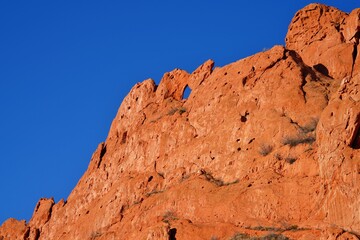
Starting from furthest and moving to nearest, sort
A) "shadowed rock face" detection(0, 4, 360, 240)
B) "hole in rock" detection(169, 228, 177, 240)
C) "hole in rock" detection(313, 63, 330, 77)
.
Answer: "hole in rock" detection(313, 63, 330, 77), "hole in rock" detection(169, 228, 177, 240), "shadowed rock face" detection(0, 4, 360, 240)

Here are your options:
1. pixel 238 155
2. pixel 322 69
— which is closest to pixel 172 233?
pixel 238 155

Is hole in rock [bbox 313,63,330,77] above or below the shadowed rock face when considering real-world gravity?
→ above

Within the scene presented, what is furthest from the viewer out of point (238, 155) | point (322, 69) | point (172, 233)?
point (322, 69)

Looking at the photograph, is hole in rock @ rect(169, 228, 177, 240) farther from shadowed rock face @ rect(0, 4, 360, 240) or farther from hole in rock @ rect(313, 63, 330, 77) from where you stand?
hole in rock @ rect(313, 63, 330, 77)

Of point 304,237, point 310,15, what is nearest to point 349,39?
point 310,15

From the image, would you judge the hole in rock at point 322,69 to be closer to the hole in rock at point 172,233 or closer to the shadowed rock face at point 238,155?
the shadowed rock face at point 238,155

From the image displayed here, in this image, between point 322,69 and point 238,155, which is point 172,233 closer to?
point 238,155

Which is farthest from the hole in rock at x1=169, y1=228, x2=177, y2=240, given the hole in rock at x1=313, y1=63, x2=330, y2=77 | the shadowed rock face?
the hole in rock at x1=313, y1=63, x2=330, y2=77

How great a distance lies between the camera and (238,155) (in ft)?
230

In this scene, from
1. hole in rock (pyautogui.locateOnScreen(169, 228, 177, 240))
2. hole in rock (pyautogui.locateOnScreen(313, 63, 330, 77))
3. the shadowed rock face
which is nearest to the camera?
the shadowed rock face

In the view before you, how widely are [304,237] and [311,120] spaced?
1541 cm

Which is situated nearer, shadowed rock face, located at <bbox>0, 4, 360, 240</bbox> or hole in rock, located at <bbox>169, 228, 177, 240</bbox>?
shadowed rock face, located at <bbox>0, 4, 360, 240</bbox>

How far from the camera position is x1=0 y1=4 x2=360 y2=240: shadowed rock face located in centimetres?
6091

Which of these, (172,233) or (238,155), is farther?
(238,155)
